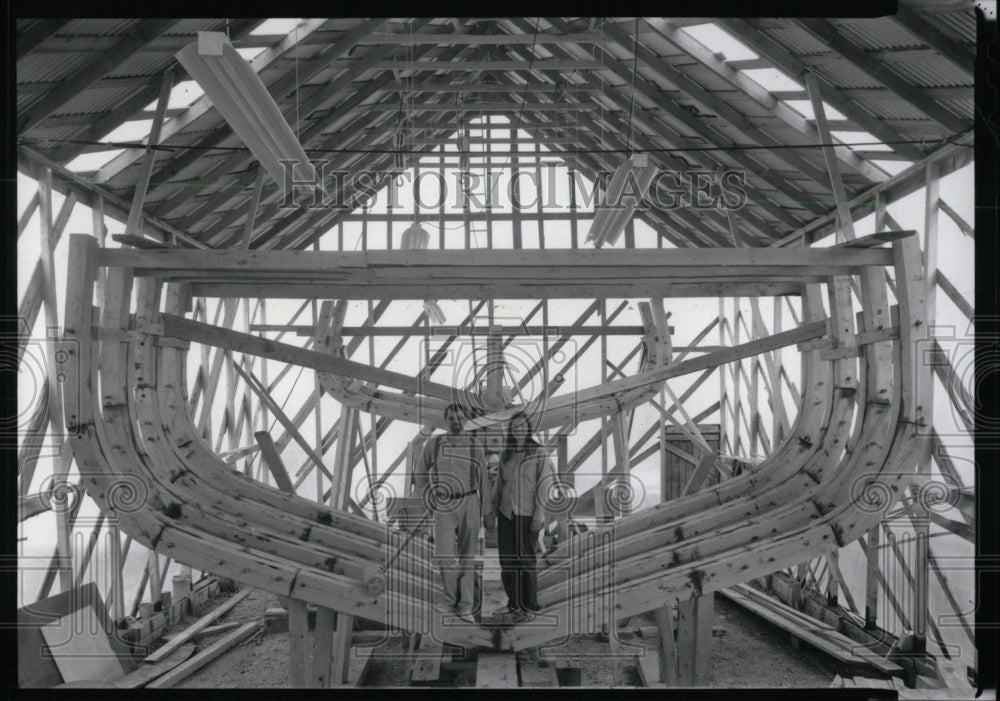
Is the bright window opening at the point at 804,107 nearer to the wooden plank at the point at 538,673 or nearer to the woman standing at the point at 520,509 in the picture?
the woman standing at the point at 520,509

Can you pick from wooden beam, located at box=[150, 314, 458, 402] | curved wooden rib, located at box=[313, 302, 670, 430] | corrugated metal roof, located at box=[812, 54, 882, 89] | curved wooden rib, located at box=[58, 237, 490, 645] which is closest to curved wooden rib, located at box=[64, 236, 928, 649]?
curved wooden rib, located at box=[58, 237, 490, 645]

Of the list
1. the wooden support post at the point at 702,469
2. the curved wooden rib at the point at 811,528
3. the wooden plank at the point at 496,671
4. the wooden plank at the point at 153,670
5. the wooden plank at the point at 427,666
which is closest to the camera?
the curved wooden rib at the point at 811,528

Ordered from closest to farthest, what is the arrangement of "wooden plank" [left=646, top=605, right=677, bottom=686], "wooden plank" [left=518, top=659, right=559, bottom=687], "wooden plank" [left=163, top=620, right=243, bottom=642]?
"wooden plank" [left=646, top=605, right=677, bottom=686], "wooden plank" [left=518, top=659, right=559, bottom=687], "wooden plank" [left=163, top=620, right=243, bottom=642]

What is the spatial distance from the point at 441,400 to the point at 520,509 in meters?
2.42

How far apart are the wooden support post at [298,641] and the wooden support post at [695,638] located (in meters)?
2.05

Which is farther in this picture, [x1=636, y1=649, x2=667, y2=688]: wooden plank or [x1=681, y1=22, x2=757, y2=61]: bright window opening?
[x1=681, y1=22, x2=757, y2=61]: bright window opening

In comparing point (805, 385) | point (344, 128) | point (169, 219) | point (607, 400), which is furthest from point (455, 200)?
point (805, 385)

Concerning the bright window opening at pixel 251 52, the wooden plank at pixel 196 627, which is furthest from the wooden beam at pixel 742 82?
the wooden plank at pixel 196 627

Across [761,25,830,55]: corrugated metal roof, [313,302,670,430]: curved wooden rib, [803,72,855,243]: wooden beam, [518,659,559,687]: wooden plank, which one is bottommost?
[518,659,559,687]: wooden plank

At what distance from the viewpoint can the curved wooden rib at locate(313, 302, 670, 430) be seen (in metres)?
6.77

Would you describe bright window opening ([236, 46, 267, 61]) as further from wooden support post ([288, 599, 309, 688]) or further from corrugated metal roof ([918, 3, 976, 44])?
corrugated metal roof ([918, 3, 976, 44])

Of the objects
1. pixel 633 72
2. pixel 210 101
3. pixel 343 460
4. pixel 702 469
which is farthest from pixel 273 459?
pixel 633 72

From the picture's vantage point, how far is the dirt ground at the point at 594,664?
5.77 meters

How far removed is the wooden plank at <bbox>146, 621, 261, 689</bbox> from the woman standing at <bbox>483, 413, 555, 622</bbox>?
2340 millimetres
